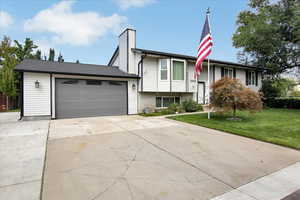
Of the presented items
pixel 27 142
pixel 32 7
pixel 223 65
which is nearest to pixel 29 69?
pixel 32 7

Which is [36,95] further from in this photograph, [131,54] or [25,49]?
[25,49]

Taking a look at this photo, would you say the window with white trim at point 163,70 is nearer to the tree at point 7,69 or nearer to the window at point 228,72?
the window at point 228,72

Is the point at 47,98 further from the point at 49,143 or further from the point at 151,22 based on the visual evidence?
→ the point at 151,22

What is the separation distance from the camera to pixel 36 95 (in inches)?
324

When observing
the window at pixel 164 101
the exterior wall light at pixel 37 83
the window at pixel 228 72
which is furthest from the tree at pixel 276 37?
the exterior wall light at pixel 37 83

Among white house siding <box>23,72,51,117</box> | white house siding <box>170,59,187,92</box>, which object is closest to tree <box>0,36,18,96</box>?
white house siding <box>23,72,51,117</box>

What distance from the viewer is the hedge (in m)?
13.8

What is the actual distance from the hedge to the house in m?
6.46

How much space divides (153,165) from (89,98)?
786 centimetres

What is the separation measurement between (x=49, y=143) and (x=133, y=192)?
11.2 ft

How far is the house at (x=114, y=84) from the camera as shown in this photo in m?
8.34

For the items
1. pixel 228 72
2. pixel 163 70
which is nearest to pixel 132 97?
pixel 163 70

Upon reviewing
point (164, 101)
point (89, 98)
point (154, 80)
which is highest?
point (154, 80)

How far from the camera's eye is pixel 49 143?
429cm
